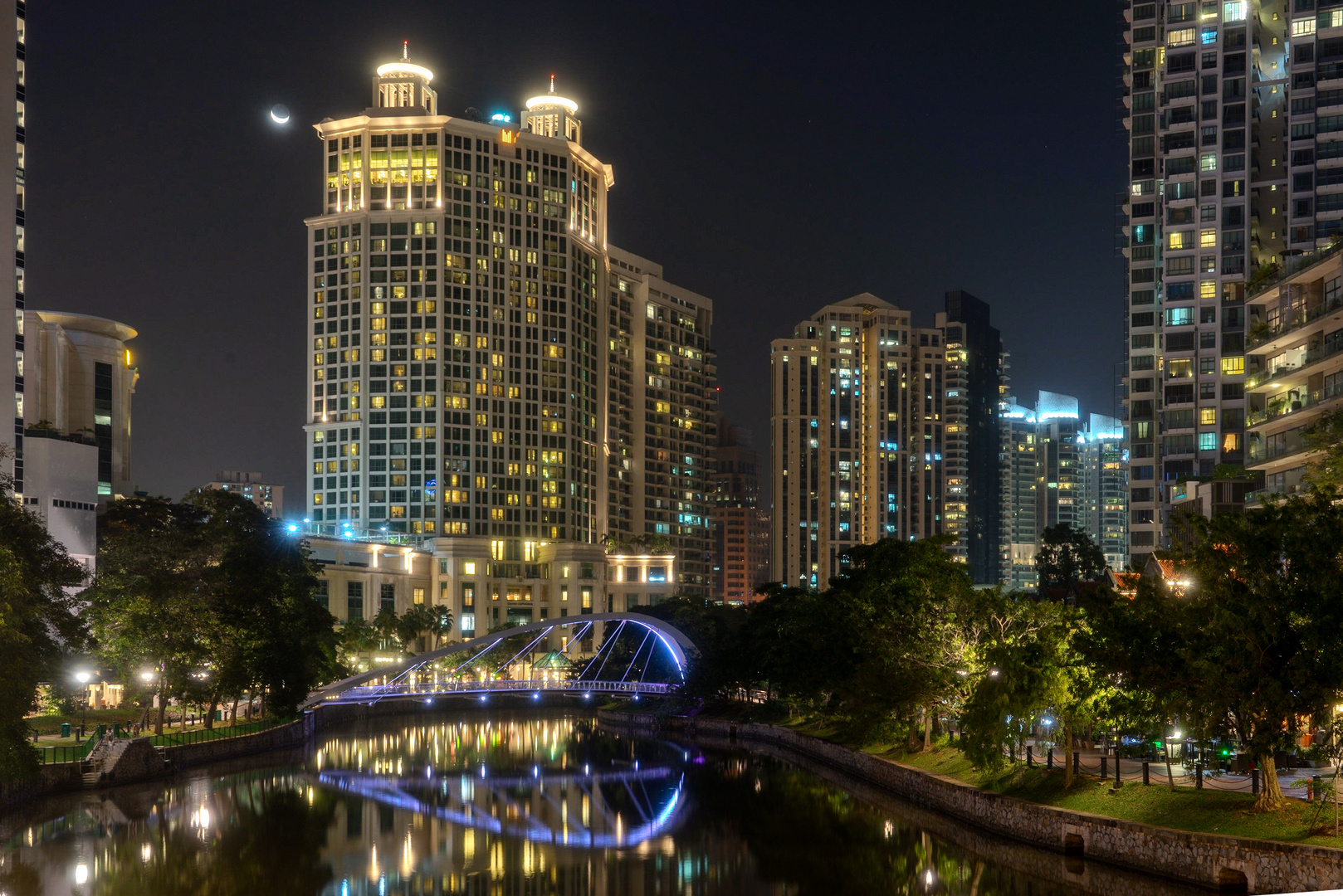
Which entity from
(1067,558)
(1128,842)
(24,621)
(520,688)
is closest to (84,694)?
(24,621)

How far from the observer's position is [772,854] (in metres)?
48.8

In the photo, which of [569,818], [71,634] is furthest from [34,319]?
[569,818]

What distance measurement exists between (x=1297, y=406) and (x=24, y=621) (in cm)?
6072

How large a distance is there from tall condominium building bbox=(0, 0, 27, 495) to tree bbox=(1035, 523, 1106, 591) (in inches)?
3912

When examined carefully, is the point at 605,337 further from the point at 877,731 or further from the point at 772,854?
the point at 772,854

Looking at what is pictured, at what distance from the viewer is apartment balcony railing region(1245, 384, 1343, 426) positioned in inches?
2495

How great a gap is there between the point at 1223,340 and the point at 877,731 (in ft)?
194

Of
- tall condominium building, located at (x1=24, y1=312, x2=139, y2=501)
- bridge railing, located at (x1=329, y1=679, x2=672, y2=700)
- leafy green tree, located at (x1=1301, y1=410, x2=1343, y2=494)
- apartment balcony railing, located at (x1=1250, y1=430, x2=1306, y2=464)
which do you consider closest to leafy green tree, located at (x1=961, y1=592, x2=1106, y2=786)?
leafy green tree, located at (x1=1301, y1=410, x2=1343, y2=494)

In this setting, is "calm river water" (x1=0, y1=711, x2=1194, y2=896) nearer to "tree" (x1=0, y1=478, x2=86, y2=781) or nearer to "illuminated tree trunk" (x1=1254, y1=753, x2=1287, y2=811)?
"illuminated tree trunk" (x1=1254, y1=753, x2=1287, y2=811)

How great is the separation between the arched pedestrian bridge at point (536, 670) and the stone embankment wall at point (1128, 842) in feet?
143

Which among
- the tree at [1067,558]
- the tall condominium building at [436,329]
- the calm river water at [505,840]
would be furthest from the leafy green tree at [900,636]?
the tall condominium building at [436,329]

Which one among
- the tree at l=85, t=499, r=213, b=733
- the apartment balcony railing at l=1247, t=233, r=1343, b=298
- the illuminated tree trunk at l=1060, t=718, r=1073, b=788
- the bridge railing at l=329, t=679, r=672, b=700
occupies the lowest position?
the bridge railing at l=329, t=679, r=672, b=700

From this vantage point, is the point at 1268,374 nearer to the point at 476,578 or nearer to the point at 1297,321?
the point at 1297,321

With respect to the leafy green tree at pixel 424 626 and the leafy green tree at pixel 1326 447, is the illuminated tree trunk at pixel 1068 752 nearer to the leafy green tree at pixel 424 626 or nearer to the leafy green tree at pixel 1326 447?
the leafy green tree at pixel 1326 447
